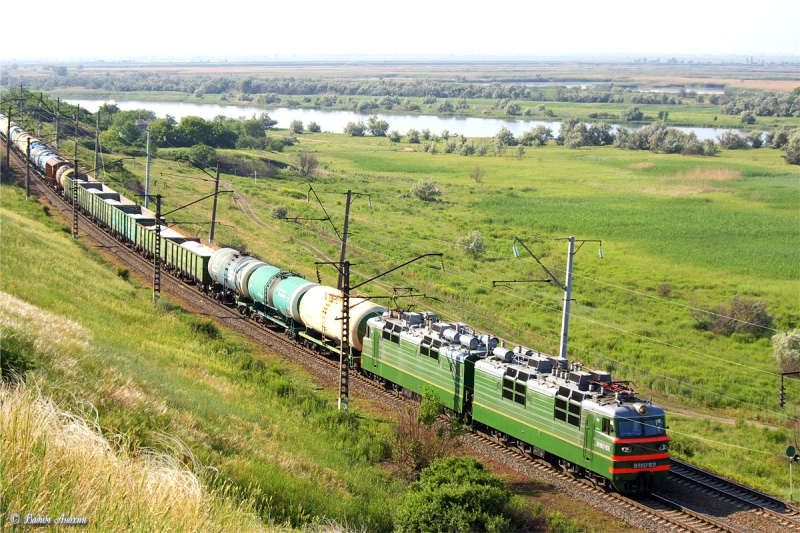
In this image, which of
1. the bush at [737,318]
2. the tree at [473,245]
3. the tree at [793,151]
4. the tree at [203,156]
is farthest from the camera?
the tree at [793,151]

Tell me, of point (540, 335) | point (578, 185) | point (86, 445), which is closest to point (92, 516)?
point (86, 445)

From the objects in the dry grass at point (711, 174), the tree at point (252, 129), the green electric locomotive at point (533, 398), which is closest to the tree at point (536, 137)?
the dry grass at point (711, 174)

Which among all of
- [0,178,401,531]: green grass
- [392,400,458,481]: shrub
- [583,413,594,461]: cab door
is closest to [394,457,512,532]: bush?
[0,178,401,531]: green grass

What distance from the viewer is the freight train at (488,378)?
22.4 meters

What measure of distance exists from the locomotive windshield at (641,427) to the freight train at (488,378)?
0.10 feet

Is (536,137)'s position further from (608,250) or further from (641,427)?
(641,427)

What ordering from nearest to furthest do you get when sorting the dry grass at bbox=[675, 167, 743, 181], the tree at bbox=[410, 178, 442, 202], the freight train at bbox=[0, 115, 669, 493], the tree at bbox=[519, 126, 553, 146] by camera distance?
the freight train at bbox=[0, 115, 669, 493] → the tree at bbox=[410, 178, 442, 202] → the dry grass at bbox=[675, 167, 743, 181] → the tree at bbox=[519, 126, 553, 146]

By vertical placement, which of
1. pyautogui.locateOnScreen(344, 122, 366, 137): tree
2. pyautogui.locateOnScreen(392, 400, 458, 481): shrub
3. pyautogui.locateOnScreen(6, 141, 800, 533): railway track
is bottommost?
pyautogui.locateOnScreen(6, 141, 800, 533): railway track

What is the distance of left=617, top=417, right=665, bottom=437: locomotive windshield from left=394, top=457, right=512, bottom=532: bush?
4.00 metres

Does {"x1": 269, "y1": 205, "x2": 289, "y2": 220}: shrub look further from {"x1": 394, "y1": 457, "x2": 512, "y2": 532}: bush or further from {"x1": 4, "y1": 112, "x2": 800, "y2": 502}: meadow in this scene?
{"x1": 394, "y1": 457, "x2": 512, "y2": 532}: bush

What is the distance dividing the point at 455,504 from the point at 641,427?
6614mm

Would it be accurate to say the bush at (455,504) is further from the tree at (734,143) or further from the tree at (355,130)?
the tree at (355,130)

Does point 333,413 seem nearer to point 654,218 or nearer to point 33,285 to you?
point 33,285

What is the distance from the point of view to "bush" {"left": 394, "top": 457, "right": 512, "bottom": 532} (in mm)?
18453
